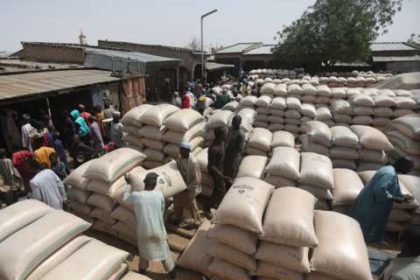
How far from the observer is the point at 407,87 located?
10.5 m

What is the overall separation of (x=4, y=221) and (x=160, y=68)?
13.3 m

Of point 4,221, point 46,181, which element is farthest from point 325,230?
point 46,181

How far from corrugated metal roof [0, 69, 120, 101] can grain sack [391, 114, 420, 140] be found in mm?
8325

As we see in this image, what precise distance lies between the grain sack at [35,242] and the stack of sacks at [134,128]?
10.2 feet

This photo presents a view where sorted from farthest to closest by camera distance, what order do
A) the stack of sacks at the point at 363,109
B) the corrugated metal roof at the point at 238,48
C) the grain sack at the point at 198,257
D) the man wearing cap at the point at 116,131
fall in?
the corrugated metal roof at the point at 238,48 < the stack of sacks at the point at 363,109 < the man wearing cap at the point at 116,131 < the grain sack at the point at 198,257

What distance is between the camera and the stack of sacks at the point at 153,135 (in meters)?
6.01

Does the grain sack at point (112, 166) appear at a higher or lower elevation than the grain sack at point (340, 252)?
higher

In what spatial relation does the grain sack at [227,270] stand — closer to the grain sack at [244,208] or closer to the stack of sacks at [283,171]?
the grain sack at [244,208]

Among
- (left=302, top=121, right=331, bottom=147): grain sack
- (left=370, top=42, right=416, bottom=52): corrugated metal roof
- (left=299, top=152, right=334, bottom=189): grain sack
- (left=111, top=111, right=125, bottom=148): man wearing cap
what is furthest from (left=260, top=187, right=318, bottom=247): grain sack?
(left=370, top=42, right=416, bottom=52): corrugated metal roof

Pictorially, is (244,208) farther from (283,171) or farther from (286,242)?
(283,171)

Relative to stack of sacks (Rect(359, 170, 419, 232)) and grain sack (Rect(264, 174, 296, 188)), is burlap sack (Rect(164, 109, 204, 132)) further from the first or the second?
stack of sacks (Rect(359, 170, 419, 232))

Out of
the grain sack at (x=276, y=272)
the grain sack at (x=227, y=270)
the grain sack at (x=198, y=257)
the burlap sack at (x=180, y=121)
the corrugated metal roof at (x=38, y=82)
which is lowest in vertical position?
the grain sack at (x=198, y=257)

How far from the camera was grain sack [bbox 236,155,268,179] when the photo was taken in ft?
16.5

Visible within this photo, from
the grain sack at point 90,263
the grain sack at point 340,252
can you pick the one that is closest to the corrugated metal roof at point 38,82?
the grain sack at point 90,263
